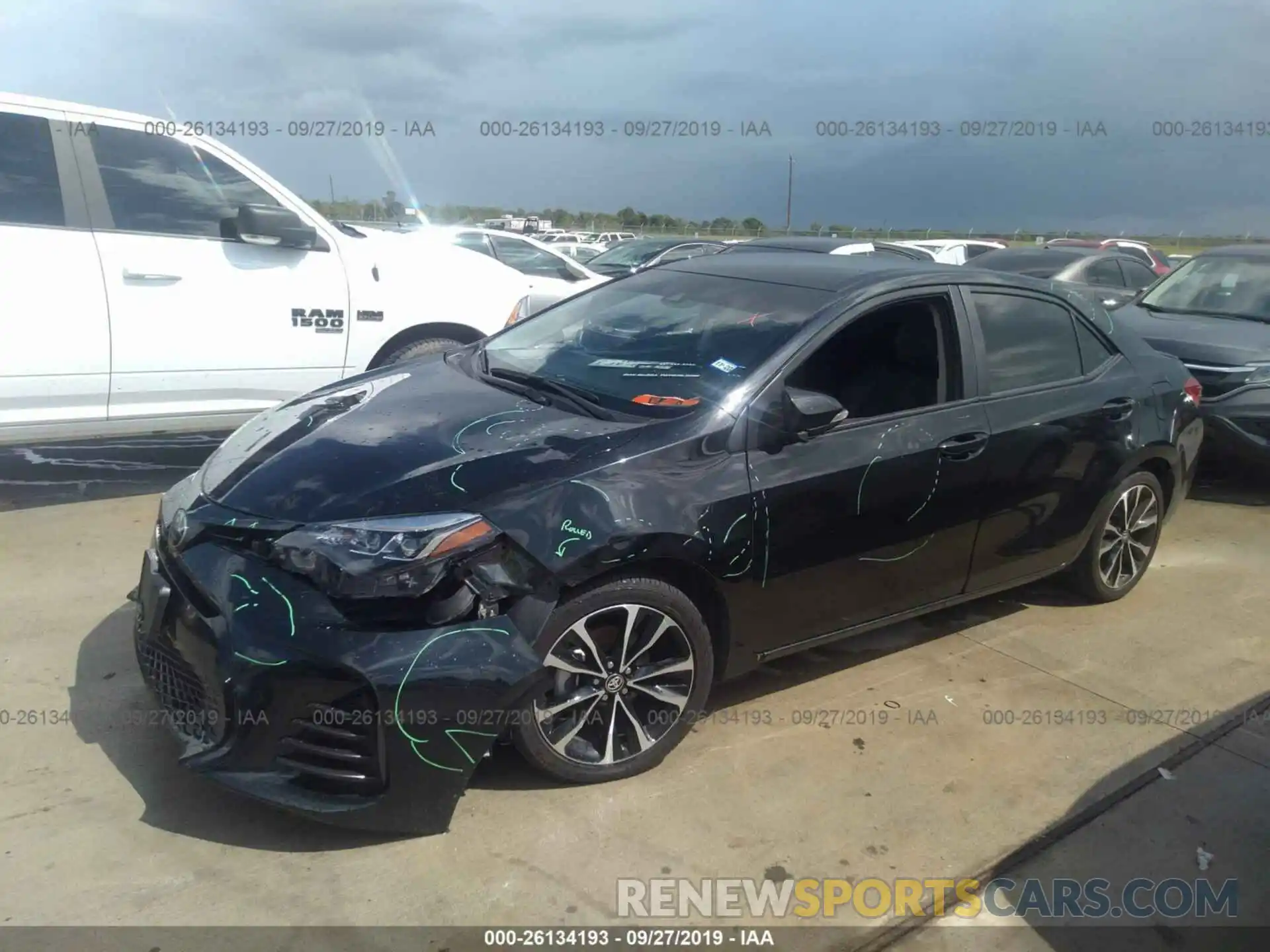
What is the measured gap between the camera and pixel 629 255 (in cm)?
1819

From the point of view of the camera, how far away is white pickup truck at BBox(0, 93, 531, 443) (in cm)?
496

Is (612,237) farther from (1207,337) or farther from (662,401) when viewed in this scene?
(662,401)

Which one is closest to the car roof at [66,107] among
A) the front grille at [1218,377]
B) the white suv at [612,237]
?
the front grille at [1218,377]

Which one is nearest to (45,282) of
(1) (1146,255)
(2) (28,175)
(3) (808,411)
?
(2) (28,175)

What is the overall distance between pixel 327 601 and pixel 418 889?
810 millimetres

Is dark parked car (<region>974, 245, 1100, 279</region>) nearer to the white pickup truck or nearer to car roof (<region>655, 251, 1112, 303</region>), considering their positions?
car roof (<region>655, 251, 1112, 303</region>)

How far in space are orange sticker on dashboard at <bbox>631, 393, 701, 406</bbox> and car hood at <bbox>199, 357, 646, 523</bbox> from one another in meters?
0.16

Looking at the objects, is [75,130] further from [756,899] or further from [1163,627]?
[1163,627]

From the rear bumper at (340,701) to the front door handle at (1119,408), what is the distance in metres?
2.96

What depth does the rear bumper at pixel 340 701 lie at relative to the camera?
2627 millimetres

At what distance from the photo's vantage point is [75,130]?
16.6 feet

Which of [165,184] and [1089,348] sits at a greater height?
[165,184]

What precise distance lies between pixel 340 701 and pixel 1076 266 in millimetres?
10898

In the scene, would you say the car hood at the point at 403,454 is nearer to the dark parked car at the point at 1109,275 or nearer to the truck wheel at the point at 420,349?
the truck wheel at the point at 420,349
